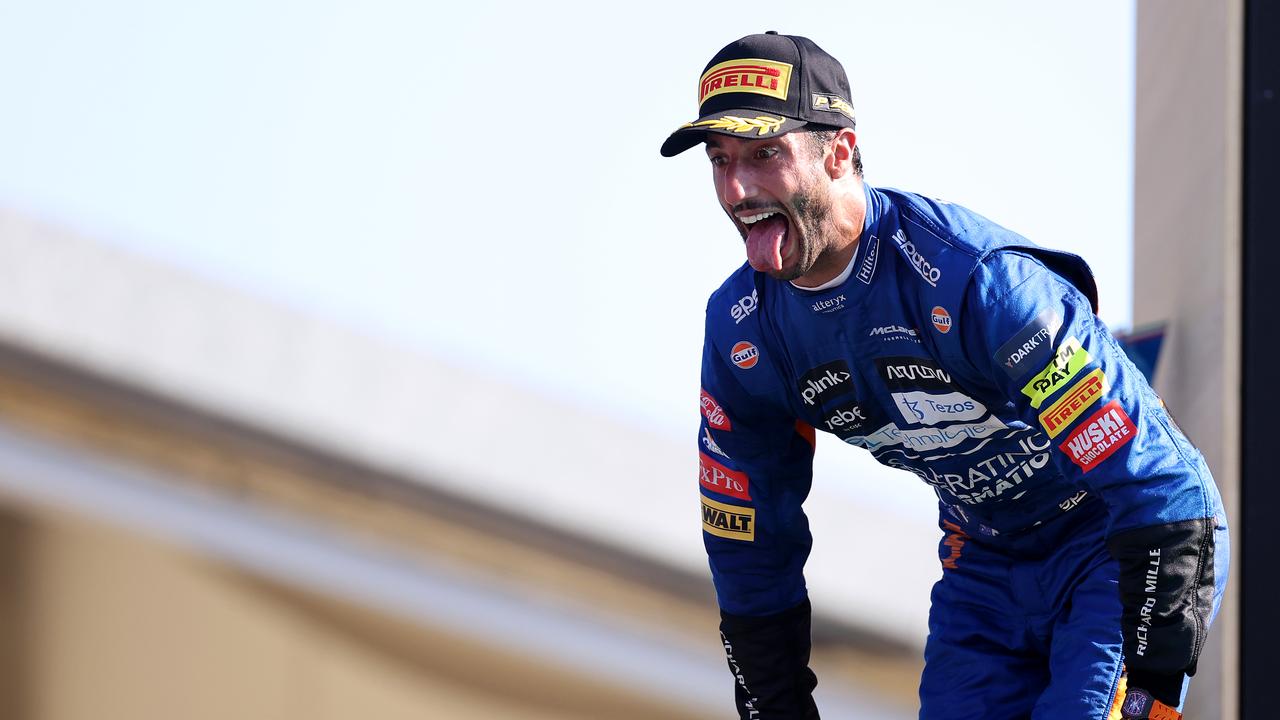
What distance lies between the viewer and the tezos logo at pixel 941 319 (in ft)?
8.59

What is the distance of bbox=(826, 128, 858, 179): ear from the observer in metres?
2.72

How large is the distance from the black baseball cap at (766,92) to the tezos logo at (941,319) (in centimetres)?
44

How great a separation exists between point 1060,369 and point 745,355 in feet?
2.39

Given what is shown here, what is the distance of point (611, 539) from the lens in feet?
26.6

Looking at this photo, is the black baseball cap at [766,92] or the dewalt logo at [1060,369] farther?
the black baseball cap at [766,92]

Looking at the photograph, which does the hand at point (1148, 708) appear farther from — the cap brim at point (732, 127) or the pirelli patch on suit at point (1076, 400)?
the cap brim at point (732, 127)

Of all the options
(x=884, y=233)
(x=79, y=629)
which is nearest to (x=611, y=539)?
(x=79, y=629)

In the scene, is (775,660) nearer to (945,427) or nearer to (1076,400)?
(945,427)

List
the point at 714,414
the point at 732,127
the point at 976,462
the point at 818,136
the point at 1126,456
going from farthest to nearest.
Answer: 1. the point at 714,414
2. the point at 976,462
3. the point at 818,136
4. the point at 732,127
5. the point at 1126,456

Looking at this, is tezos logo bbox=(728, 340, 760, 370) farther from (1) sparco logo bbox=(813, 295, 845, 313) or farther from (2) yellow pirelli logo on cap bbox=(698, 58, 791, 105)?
(2) yellow pirelli logo on cap bbox=(698, 58, 791, 105)

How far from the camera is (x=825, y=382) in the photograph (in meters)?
2.87

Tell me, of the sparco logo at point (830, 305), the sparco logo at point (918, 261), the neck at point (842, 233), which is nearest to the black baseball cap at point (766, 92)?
the neck at point (842, 233)

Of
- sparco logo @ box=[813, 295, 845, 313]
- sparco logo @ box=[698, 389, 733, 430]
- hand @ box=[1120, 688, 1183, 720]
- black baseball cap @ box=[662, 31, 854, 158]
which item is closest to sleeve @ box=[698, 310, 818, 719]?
sparco logo @ box=[698, 389, 733, 430]

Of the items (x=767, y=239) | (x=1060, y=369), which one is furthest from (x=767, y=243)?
(x=1060, y=369)
